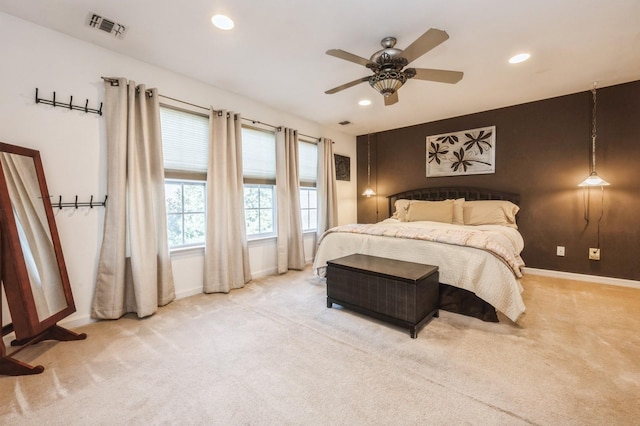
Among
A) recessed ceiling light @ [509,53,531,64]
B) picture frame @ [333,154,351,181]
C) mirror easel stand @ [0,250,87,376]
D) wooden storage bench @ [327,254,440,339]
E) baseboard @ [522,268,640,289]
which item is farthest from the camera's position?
picture frame @ [333,154,351,181]

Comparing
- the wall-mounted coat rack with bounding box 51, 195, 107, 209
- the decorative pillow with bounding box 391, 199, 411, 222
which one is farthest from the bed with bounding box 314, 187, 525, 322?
the wall-mounted coat rack with bounding box 51, 195, 107, 209

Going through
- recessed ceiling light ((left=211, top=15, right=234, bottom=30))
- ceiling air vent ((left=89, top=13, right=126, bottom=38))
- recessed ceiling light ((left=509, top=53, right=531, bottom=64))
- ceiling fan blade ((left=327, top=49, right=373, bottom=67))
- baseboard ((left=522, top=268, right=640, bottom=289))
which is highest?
ceiling air vent ((left=89, top=13, right=126, bottom=38))

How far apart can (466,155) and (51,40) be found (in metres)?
4.98

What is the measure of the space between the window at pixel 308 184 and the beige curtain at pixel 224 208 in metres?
1.31

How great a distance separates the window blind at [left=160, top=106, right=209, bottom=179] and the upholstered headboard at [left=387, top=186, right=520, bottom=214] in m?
3.43

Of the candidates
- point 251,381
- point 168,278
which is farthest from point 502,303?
point 168,278

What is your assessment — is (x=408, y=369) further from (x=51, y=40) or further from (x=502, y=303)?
(x=51, y=40)

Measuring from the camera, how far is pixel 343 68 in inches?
109

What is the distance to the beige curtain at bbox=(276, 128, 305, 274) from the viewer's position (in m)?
3.91

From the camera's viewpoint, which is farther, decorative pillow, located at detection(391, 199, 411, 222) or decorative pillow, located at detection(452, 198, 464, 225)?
decorative pillow, located at detection(391, 199, 411, 222)

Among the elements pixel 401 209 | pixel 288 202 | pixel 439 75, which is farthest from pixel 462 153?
pixel 288 202

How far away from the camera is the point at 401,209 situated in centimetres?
465

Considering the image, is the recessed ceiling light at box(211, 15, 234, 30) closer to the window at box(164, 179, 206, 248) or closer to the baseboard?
the window at box(164, 179, 206, 248)

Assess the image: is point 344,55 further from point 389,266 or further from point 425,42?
point 389,266
